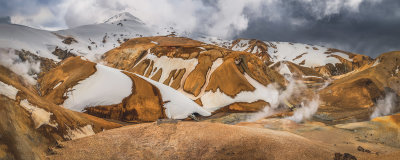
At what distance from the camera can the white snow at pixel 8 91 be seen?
22.3 feet

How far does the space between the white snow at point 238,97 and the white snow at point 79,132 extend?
860 inches

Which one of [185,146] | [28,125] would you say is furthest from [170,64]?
[28,125]

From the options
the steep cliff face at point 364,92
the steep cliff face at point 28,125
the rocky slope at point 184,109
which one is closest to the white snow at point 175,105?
the rocky slope at point 184,109

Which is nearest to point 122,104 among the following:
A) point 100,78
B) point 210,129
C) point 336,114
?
point 100,78

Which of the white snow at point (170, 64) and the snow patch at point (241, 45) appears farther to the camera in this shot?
the snow patch at point (241, 45)

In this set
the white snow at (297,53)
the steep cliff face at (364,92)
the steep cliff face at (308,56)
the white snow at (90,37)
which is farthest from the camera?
the white snow at (297,53)

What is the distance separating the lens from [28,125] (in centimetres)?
687

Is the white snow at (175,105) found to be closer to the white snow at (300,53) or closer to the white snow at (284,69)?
the white snow at (284,69)

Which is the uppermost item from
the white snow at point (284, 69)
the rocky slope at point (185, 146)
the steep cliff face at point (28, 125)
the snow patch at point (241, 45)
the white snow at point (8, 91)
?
the snow patch at point (241, 45)

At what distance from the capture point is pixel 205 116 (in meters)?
26.5

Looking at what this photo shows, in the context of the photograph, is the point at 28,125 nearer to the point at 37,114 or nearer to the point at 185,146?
the point at 37,114

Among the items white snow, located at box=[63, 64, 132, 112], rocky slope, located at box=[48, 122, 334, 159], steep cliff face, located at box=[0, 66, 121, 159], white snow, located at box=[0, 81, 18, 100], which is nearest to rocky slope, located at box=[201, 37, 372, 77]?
white snow, located at box=[63, 64, 132, 112]

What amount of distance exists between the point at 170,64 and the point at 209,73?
954cm

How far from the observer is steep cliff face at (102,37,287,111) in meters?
33.7
